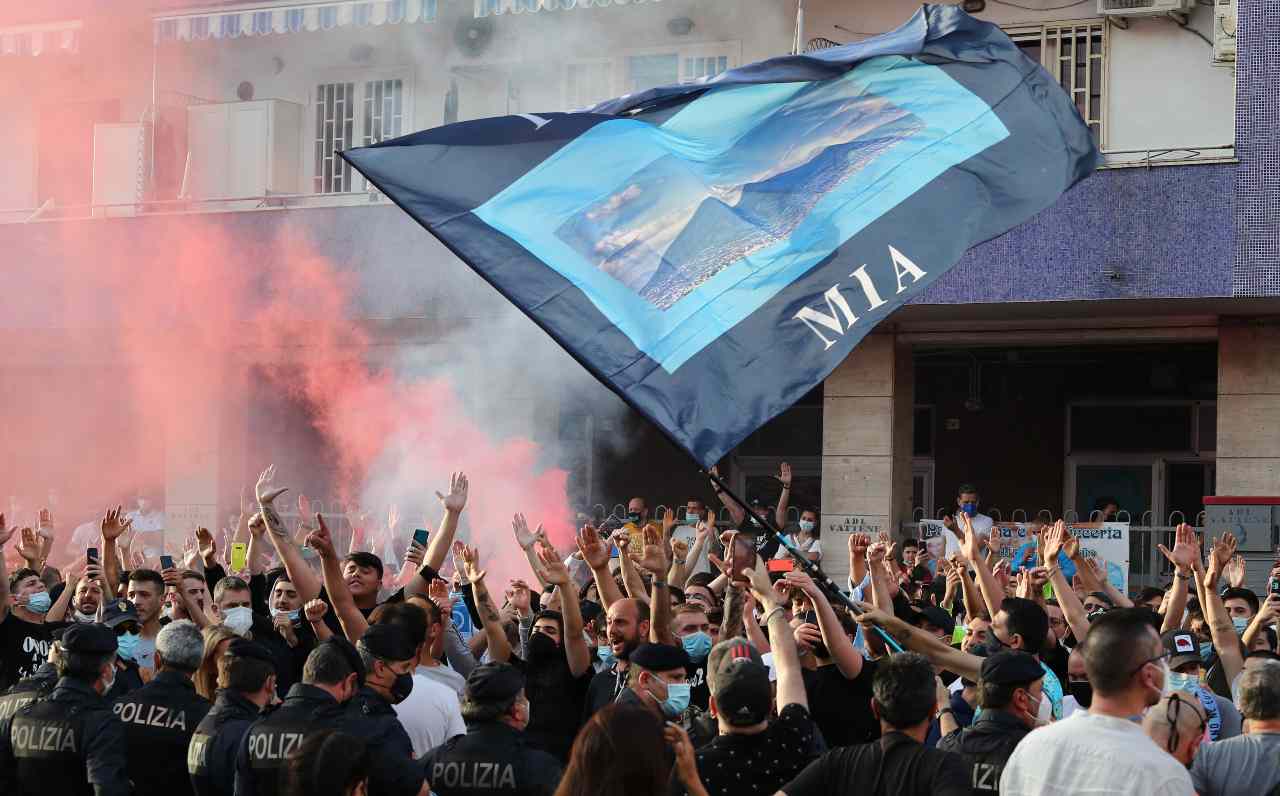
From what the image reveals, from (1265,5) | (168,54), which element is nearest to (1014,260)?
(1265,5)

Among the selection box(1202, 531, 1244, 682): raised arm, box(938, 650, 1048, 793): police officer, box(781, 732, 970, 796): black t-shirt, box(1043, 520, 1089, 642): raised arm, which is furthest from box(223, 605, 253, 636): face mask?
box(1202, 531, 1244, 682): raised arm

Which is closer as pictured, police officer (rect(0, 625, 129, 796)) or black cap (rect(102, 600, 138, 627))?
police officer (rect(0, 625, 129, 796))

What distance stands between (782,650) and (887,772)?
121 centimetres

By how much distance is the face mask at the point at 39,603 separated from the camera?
9.85 metres

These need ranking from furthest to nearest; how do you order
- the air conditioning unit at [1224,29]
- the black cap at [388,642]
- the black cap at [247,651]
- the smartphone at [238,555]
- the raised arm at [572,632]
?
the air conditioning unit at [1224,29]
the smartphone at [238,555]
the raised arm at [572,632]
the black cap at [247,651]
the black cap at [388,642]

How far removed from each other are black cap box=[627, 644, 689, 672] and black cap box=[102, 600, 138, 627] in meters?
3.54

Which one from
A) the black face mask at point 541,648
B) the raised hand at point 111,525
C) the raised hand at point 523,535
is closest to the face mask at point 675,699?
the black face mask at point 541,648

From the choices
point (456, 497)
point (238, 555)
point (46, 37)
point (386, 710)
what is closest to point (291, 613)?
point (456, 497)

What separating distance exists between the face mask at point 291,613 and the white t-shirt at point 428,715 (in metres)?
1.54

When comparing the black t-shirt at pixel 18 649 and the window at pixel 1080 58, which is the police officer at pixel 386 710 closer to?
the black t-shirt at pixel 18 649

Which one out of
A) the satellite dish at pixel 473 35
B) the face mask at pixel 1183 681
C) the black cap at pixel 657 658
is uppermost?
the satellite dish at pixel 473 35

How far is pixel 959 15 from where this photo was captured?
854 centimetres

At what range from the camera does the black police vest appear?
21.8 ft

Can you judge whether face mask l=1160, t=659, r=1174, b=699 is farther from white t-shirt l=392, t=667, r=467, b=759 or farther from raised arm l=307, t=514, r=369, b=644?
raised arm l=307, t=514, r=369, b=644
